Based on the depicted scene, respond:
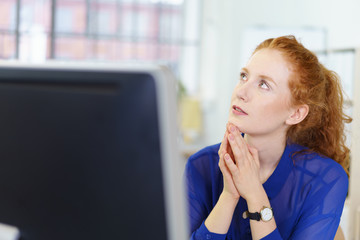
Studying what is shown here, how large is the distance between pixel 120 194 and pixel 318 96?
0.90m

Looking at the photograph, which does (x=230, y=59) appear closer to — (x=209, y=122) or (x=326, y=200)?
(x=209, y=122)

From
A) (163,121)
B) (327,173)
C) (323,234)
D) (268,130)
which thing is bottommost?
→ (323,234)

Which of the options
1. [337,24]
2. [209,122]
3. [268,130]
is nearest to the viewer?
[268,130]

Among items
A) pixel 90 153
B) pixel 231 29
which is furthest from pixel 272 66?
pixel 231 29

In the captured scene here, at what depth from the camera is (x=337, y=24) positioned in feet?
16.8

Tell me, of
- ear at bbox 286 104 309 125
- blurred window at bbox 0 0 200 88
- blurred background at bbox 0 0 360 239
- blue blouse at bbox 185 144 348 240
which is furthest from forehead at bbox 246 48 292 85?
blurred window at bbox 0 0 200 88

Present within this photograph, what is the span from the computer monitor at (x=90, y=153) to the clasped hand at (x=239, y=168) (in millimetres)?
625

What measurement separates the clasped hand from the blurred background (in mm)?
3765

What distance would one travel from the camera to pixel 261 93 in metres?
1.19

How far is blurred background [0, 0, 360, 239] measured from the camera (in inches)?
210

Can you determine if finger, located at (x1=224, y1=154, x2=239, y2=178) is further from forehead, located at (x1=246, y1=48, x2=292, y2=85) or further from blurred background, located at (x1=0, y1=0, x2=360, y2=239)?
blurred background, located at (x1=0, y1=0, x2=360, y2=239)

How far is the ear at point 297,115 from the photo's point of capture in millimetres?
1247

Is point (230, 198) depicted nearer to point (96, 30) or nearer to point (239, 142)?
point (239, 142)

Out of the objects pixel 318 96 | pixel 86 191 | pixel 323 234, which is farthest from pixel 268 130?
pixel 86 191
